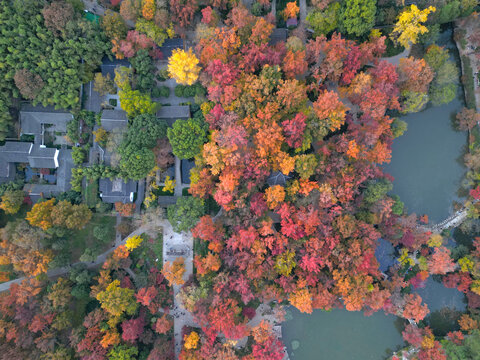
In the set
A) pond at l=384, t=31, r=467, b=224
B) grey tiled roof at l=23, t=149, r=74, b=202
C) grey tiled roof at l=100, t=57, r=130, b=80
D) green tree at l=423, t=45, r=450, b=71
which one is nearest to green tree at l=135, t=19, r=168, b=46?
grey tiled roof at l=100, t=57, r=130, b=80

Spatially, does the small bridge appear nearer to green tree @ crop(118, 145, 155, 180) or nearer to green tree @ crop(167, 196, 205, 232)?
green tree @ crop(167, 196, 205, 232)

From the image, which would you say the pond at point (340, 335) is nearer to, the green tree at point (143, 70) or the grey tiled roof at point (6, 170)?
the green tree at point (143, 70)

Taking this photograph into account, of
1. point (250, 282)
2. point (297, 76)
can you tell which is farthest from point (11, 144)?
point (297, 76)

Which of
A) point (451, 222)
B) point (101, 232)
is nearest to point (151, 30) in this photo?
point (101, 232)

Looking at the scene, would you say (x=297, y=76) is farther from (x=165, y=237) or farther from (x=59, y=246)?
(x=59, y=246)

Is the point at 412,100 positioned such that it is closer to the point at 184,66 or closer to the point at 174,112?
the point at 184,66

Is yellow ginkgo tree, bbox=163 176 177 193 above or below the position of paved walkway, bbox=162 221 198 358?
above
